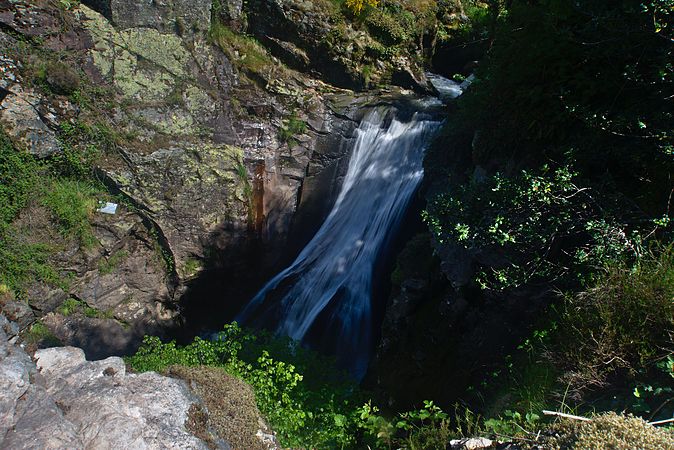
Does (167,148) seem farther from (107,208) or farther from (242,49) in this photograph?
(242,49)

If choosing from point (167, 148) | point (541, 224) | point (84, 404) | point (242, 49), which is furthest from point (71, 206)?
point (541, 224)

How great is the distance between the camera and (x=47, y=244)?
8781 millimetres

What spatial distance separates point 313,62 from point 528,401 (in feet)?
31.8

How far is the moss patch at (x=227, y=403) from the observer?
4.10 meters

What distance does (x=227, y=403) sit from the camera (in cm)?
434

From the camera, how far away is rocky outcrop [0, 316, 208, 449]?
3.46 meters

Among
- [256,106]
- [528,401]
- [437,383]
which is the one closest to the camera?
[528,401]

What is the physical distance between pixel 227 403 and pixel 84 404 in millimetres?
1232

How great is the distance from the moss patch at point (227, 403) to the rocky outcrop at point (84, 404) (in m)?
0.19

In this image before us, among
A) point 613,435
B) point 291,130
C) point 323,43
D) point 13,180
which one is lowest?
point 13,180

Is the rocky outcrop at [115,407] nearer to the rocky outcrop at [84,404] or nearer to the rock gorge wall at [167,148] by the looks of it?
Result: the rocky outcrop at [84,404]

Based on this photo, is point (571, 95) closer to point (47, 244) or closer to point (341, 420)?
point (341, 420)

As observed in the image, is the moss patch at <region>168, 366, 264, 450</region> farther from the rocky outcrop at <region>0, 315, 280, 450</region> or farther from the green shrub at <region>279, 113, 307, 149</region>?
the green shrub at <region>279, 113, 307, 149</region>

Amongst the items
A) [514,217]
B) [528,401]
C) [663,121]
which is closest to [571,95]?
[663,121]
